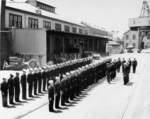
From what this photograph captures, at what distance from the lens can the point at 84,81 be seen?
18453 millimetres

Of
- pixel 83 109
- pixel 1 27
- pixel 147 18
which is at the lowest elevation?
pixel 83 109

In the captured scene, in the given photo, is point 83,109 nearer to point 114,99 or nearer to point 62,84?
point 62,84

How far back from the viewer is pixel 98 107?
13953mm

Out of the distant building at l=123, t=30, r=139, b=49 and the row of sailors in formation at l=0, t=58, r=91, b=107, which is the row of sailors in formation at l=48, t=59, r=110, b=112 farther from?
the distant building at l=123, t=30, r=139, b=49

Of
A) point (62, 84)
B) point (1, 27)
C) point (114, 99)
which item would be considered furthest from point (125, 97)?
point (1, 27)

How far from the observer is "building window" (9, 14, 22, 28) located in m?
38.0

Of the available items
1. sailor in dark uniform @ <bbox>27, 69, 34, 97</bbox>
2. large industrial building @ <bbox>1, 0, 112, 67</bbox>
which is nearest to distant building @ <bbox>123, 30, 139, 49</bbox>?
large industrial building @ <bbox>1, 0, 112, 67</bbox>

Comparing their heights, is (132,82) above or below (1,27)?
below

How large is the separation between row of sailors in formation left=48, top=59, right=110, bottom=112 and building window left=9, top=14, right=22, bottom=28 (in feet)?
63.9

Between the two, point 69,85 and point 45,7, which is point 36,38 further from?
point 45,7

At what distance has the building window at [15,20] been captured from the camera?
125 feet

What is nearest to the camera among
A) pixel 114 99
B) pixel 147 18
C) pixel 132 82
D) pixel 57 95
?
pixel 57 95

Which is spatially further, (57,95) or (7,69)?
(7,69)

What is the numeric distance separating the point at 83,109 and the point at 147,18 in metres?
62.7
